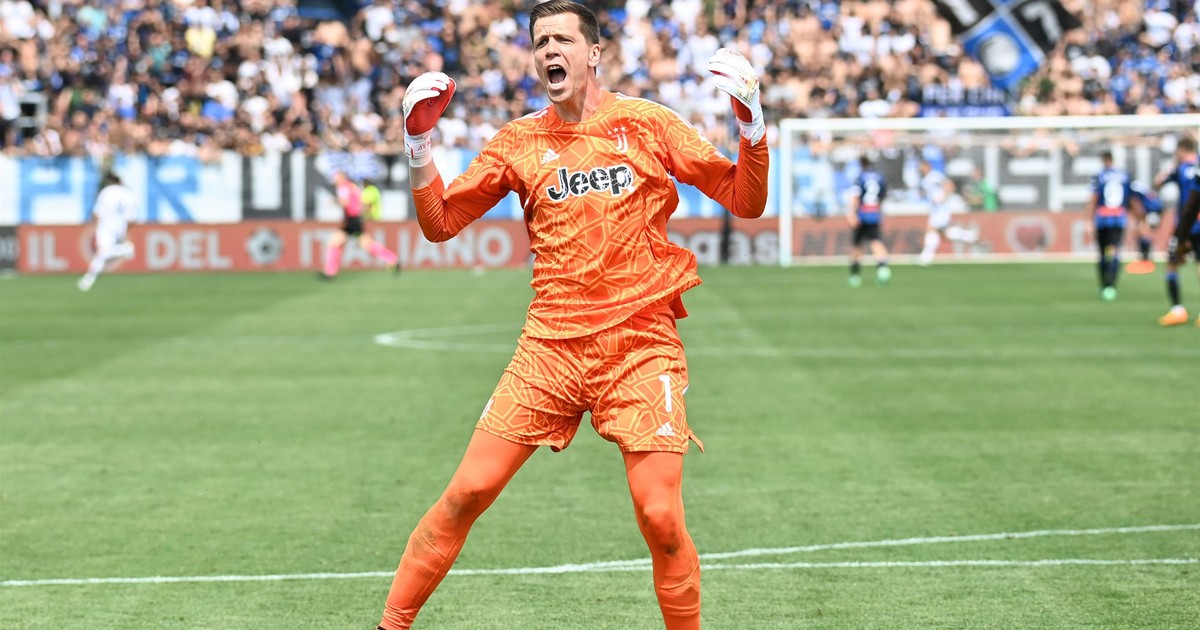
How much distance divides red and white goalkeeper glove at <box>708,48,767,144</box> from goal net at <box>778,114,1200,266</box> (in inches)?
1097

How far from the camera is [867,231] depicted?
28.7m

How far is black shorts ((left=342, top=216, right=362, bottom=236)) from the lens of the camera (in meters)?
30.4

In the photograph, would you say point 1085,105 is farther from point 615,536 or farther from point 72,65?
point 615,536

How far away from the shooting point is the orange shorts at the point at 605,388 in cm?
532

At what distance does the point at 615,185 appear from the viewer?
5434 millimetres

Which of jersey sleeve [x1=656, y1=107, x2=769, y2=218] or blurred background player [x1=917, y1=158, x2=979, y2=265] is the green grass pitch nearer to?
jersey sleeve [x1=656, y1=107, x2=769, y2=218]

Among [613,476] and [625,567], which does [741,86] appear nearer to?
[625,567]

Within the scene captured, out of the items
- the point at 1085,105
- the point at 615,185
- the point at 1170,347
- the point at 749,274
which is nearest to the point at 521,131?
the point at 615,185

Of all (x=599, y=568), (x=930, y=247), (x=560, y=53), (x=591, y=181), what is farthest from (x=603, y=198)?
(x=930, y=247)

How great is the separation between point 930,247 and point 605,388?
93.0 ft

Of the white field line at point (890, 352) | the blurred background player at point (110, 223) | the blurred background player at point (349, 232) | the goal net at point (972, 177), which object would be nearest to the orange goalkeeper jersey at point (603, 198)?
the white field line at point (890, 352)

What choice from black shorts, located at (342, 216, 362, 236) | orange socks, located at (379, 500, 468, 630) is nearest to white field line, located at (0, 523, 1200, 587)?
orange socks, located at (379, 500, 468, 630)

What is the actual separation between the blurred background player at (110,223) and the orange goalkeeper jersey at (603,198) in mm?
24035

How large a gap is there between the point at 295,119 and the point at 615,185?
103 feet
